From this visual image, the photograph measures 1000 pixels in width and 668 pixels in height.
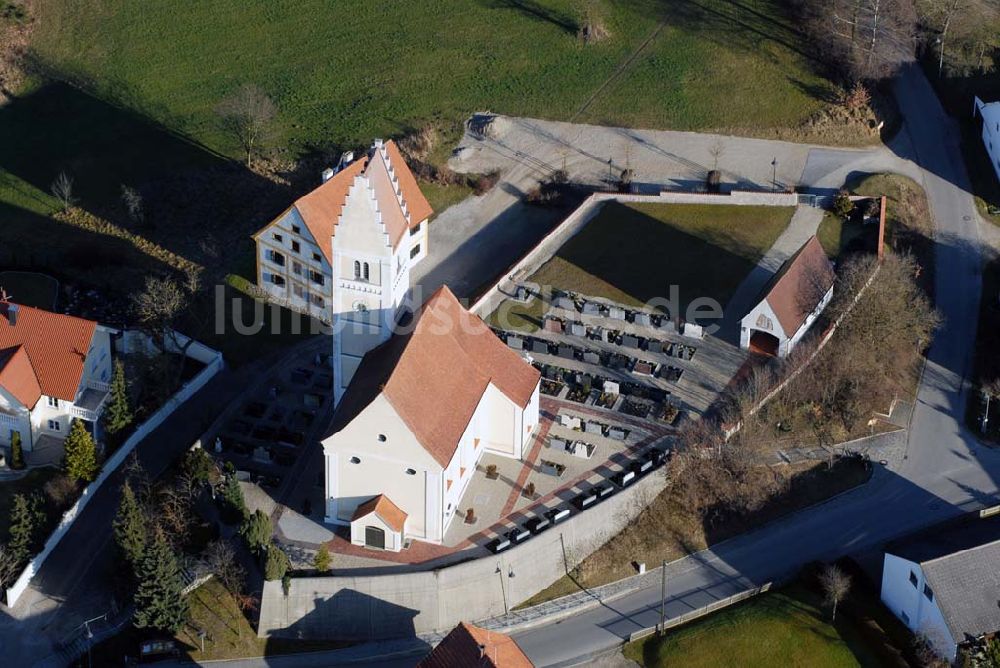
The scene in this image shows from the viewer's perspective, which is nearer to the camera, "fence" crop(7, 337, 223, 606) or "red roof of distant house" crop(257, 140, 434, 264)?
"fence" crop(7, 337, 223, 606)

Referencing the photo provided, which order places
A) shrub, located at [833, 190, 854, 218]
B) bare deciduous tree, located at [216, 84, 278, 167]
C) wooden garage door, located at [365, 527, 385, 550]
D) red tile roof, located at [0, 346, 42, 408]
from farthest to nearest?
bare deciduous tree, located at [216, 84, 278, 167]
shrub, located at [833, 190, 854, 218]
red tile roof, located at [0, 346, 42, 408]
wooden garage door, located at [365, 527, 385, 550]

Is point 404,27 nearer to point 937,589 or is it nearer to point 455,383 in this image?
point 455,383

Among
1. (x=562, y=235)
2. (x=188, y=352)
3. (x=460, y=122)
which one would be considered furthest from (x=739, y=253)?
(x=188, y=352)

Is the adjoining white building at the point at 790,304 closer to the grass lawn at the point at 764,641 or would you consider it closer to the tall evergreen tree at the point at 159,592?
the grass lawn at the point at 764,641

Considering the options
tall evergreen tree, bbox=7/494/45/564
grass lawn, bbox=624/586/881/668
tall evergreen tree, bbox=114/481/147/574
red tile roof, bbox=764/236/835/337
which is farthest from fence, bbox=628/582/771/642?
tall evergreen tree, bbox=7/494/45/564

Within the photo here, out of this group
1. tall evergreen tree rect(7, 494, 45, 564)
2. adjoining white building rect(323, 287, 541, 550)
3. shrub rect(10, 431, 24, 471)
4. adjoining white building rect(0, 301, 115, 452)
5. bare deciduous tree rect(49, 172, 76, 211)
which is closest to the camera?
adjoining white building rect(323, 287, 541, 550)

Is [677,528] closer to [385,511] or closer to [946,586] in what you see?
[946,586]

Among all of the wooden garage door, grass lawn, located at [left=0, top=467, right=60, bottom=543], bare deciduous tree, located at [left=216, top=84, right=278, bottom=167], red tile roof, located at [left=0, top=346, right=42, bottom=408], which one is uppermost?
bare deciduous tree, located at [left=216, top=84, right=278, bottom=167]

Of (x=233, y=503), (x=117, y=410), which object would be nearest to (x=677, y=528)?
(x=233, y=503)

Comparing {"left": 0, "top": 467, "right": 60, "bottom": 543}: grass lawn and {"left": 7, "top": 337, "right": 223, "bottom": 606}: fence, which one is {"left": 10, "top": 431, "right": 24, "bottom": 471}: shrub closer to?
{"left": 0, "top": 467, "right": 60, "bottom": 543}: grass lawn
